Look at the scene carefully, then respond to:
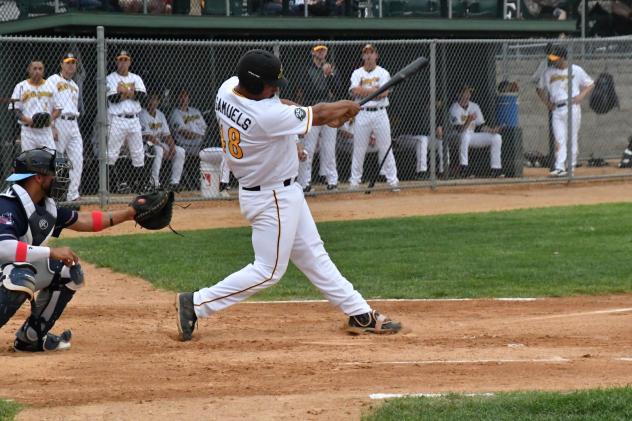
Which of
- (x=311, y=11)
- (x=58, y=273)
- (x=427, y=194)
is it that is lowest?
(x=427, y=194)

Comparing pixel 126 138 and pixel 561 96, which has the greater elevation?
pixel 561 96

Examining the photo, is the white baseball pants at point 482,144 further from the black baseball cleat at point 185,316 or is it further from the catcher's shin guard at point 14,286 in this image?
the catcher's shin guard at point 14,286

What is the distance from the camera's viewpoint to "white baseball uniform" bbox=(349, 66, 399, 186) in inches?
691

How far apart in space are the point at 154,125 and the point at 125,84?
0.99 m

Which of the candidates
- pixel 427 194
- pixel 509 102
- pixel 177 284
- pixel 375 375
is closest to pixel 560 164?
pixel 509 102

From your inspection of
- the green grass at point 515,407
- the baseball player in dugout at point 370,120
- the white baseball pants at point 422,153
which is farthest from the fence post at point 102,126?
the green grass at point 515,407

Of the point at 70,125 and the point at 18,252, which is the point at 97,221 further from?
the point at 70,125

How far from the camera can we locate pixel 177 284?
35.0 ft

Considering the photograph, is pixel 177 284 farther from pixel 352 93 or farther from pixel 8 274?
pixel 352 93

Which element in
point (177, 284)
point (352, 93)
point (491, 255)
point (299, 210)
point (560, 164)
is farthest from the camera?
point (560, 164)

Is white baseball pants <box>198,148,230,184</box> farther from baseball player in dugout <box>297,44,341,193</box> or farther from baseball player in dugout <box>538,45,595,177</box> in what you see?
baseball player in dugout <box>538,45,595,177</box>

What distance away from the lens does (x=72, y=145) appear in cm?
1619

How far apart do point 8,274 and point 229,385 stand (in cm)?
155

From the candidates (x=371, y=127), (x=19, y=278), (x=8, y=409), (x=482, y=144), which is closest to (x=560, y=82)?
(x=482, y=144)
